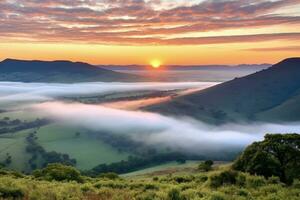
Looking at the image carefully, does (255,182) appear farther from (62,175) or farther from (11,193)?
(62,175)

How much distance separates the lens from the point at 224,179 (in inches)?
1057

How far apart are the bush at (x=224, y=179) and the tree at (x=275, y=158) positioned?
4.38 m

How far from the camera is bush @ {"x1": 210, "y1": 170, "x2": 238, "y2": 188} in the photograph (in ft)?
85.6

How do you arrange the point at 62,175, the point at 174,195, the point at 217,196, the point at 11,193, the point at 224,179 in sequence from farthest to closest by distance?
the point at 62,175 → the point at 224,179 → the point at 174,195 → the point at 217,196 → the point at 11,193

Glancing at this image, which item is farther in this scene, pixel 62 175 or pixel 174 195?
pixel 62 175

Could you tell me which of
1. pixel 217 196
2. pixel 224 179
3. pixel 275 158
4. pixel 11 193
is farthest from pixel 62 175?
pixel 217 196

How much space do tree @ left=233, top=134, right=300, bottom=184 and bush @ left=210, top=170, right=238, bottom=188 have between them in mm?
4381

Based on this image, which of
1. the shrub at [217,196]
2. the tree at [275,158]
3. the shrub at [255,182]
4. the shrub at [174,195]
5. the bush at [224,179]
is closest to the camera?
the shrub at [217,196]

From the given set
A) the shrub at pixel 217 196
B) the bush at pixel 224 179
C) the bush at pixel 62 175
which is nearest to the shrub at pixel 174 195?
the shrub at pixel 217 196

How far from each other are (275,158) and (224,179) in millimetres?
6950

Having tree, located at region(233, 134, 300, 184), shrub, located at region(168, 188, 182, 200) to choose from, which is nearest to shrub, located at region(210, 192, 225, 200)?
shrub, located at region(168, 188, 182, 200)

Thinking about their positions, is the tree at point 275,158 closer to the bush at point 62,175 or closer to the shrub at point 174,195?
the shrub at point 174,195

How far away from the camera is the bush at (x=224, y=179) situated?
26.1m

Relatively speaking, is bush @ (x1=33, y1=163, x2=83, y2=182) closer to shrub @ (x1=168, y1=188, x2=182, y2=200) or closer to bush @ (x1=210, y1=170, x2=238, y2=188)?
bush @ (x1=210, y1=170, x2=238, y2=188)
